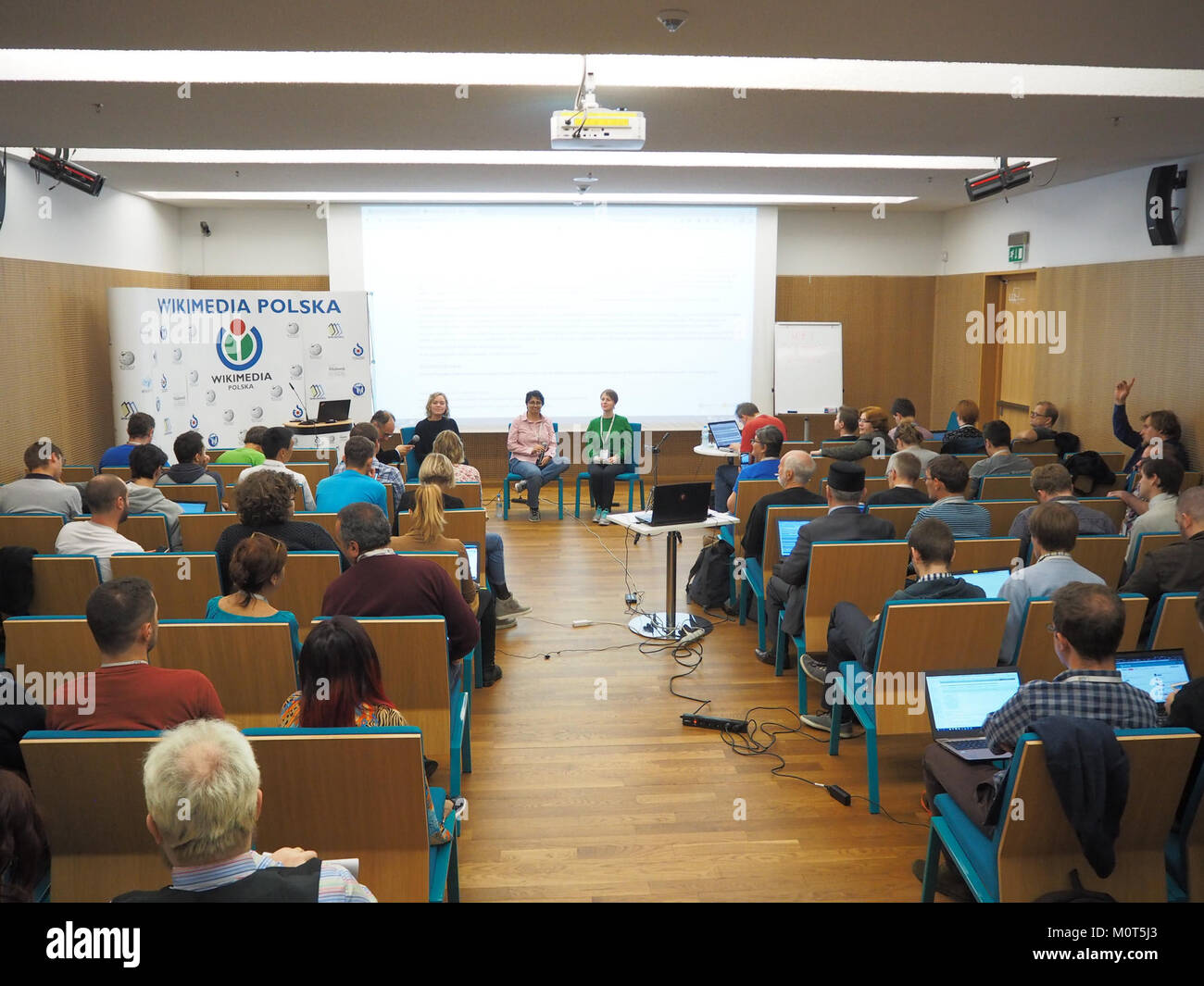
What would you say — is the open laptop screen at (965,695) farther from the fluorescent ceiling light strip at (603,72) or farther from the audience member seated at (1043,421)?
the audience member seated at (1043,421)

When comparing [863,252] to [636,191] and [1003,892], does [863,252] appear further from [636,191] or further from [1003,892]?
[1003,892]

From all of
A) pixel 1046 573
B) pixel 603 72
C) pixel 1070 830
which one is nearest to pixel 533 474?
pixel 603 72

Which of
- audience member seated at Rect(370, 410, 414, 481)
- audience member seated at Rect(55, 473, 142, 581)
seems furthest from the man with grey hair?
audience member seated at Rect(370, 410, 414, 481)

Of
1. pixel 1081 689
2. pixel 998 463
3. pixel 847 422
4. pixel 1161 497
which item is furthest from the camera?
pixel 847 422

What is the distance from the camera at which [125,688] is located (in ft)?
8.16

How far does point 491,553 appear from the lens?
5.86 m

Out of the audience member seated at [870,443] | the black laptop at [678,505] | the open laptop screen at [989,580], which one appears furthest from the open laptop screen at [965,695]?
the audience member seated at [870,443]

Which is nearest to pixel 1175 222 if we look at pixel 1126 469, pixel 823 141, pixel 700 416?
pixel 1126 469

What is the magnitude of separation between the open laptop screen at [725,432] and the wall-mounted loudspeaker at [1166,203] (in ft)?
13.4

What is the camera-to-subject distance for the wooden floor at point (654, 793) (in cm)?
325

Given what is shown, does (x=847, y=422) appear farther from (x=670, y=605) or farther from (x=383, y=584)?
(x=383, y=584)

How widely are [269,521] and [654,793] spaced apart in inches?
83.7

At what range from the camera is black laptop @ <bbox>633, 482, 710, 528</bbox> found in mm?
5422

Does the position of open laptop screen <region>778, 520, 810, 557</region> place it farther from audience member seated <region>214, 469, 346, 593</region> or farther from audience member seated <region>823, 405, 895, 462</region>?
audience member seated <region>214, 469, 346, 593</region>
